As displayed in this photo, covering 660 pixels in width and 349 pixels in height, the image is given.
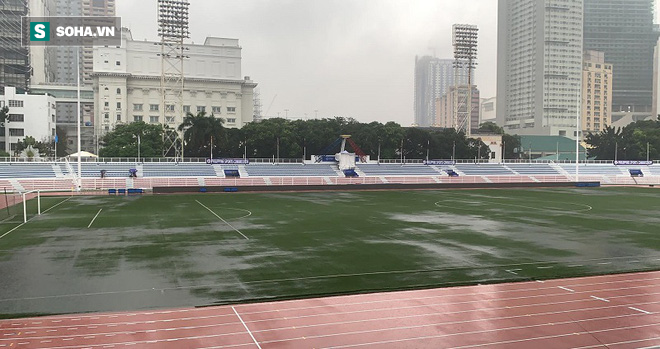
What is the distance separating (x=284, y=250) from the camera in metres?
21.7

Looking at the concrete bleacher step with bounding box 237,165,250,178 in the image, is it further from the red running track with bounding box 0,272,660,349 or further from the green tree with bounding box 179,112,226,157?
the red running track with bounding box 0,272,660,349

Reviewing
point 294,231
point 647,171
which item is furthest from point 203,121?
point 647,171

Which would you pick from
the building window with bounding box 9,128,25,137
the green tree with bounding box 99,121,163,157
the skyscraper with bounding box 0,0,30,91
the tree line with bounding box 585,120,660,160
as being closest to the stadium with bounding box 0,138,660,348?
the green tree with bounding box 99,121,163,157

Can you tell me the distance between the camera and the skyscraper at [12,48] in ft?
378

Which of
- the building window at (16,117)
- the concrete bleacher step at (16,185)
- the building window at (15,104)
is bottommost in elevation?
the concrete bleacher step at (16,185)

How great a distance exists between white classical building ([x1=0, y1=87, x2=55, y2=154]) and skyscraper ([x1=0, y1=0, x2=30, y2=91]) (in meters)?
14.7

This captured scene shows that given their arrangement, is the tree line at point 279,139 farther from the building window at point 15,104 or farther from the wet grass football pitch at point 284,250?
the wet grass football pitch at point 284,250

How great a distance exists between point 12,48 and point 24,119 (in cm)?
2717

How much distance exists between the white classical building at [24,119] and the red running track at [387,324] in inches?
4070

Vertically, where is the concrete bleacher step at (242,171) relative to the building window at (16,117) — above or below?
below

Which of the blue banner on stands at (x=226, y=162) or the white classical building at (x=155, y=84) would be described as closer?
the blue banner on stands at (x=226, y=162)

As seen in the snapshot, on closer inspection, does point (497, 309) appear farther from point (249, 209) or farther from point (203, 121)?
point (203, 121)

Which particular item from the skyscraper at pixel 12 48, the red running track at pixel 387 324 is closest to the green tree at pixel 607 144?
the red running track at pixel 387 324

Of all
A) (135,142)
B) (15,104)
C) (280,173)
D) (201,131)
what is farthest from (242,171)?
(15,104)
